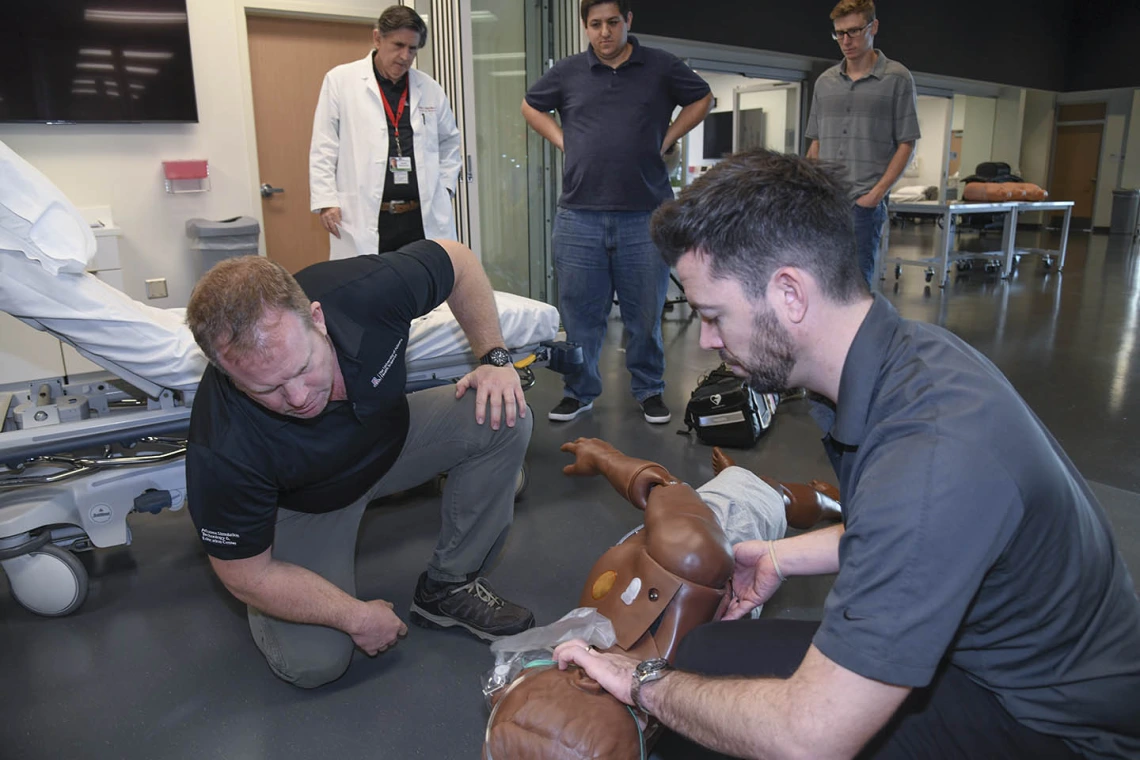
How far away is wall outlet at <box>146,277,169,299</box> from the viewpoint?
412cm

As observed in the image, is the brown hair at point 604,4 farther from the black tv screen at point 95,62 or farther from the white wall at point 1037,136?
the white wall at point 1037,136

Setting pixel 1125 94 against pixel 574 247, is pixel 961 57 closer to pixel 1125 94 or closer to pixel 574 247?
pixel 1125 94

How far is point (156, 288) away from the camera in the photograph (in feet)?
13.5

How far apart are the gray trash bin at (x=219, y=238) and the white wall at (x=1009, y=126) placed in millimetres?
10816

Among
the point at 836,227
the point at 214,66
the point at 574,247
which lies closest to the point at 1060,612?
the point at 836,227

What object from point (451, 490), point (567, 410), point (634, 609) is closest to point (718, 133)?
point (567, 410)

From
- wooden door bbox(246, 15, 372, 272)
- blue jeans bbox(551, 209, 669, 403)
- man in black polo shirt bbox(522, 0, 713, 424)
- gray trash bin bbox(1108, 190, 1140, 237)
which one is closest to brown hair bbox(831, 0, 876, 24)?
man in black polo shirt bbox(522, 0, 713, 424)

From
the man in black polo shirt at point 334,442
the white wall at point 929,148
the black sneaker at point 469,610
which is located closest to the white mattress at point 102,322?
the man in black polo shirt at point 334,442

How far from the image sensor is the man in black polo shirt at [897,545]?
2.38 feet

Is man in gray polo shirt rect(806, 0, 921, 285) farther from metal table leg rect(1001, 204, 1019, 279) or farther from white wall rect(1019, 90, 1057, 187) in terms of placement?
white wall rect(1019, 90, 1057, 187)

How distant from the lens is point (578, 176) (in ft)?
9.52

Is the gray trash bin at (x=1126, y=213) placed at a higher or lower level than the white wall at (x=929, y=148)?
lower

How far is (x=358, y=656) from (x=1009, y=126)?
12.6 meters

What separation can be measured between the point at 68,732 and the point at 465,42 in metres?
3.26
